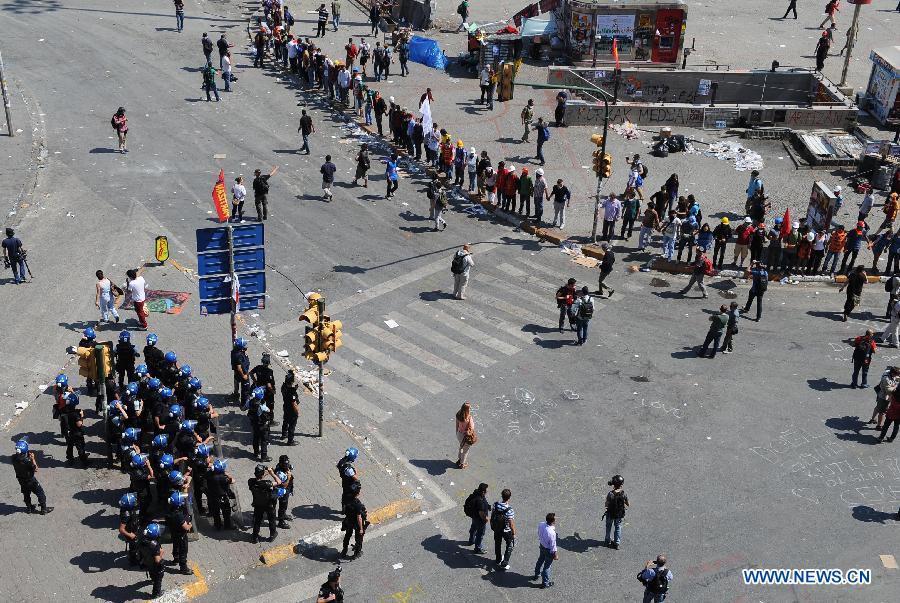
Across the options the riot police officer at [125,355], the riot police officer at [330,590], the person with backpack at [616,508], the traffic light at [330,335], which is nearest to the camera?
the riot police officer at [330,590]

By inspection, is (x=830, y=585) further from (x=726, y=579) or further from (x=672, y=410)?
(x=672, y=410)

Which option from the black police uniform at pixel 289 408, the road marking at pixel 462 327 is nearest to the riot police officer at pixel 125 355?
the black police uniform at pixel 289 408

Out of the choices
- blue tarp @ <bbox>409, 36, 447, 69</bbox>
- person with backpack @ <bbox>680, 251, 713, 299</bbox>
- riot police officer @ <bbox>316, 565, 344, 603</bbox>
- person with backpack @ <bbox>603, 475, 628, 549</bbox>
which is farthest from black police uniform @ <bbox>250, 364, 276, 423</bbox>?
blue tarp @ <bbox>409, 36, 447, 69</bbox>

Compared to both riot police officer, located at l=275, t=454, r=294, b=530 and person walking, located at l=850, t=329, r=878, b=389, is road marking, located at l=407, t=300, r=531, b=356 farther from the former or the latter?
riot police officer, located at l=275, t=454, r=294, b=530

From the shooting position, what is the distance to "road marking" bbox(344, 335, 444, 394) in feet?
75.0

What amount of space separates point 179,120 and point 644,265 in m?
18.5

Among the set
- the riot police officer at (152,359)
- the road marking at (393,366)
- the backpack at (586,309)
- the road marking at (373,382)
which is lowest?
the road marking at (373,382)

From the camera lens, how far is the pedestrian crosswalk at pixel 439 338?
22703mm

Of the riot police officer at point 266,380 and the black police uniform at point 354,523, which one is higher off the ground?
the riot police officer at point 266,380

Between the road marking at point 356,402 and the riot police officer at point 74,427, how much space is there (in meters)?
5.48

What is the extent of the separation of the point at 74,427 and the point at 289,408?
4.03 meters

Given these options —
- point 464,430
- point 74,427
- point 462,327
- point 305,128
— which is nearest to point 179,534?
point 74,427

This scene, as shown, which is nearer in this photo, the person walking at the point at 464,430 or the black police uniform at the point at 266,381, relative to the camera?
the person walking at the point at 464,430

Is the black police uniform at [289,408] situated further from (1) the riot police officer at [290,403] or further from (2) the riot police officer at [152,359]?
(2) the riot police officer at [152,359]
